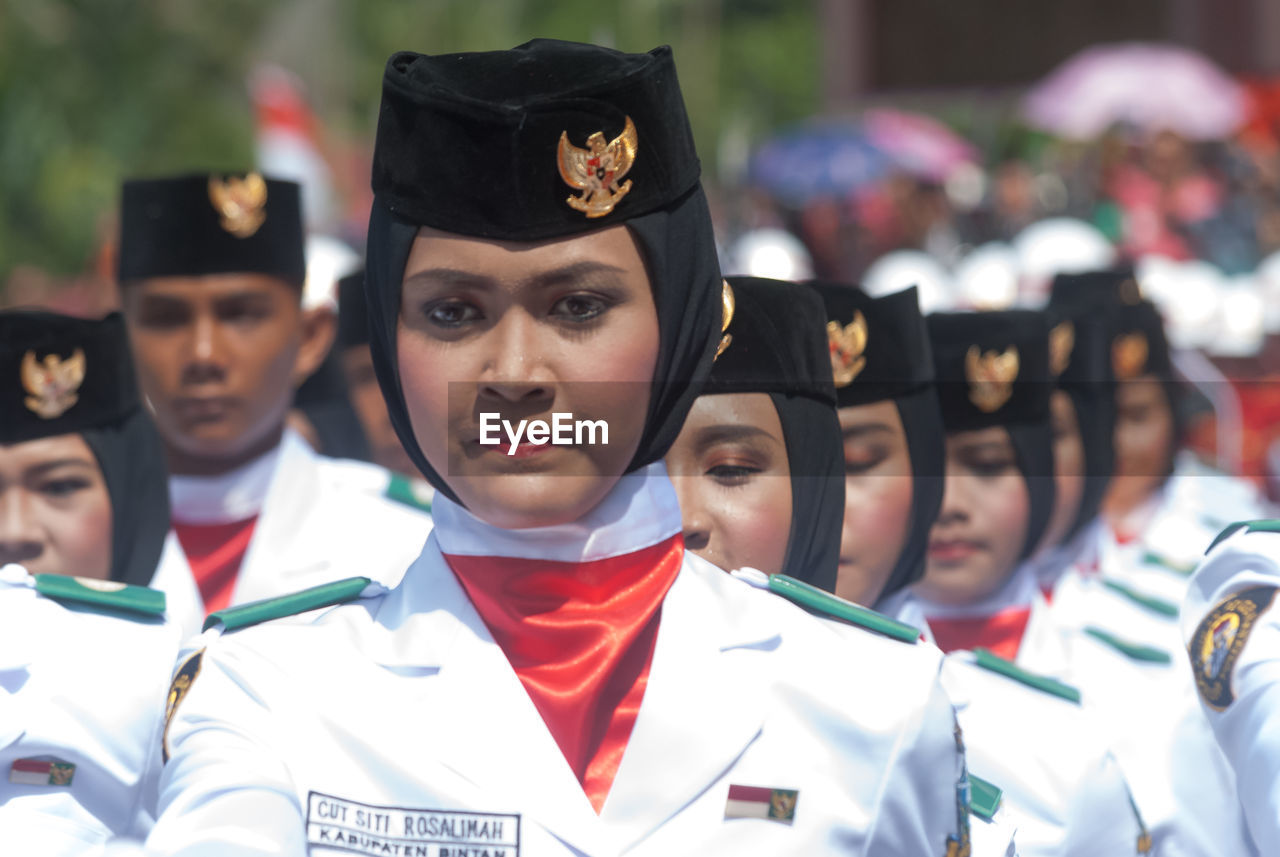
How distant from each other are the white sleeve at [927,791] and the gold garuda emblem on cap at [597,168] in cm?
71

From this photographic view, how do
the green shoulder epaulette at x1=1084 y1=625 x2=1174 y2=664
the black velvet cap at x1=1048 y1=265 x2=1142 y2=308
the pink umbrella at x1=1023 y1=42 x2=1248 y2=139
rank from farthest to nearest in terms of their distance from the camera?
the pink umbrella at x1=1023 y1=42 x2=1248 y2=139 → the black velvet cap at x1=1048 y1=265 x2=1142 y2=308 → the green shoulder epaulette at x1=1084 y1=625 x2=1174 y2=664

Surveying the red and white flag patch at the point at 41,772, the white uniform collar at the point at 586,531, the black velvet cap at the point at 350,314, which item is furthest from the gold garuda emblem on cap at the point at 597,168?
the black velvet cap at the point at 350,314

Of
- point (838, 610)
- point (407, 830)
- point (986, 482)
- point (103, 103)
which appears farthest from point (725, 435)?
point (103, 103)

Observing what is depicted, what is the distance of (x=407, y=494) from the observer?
4.80m

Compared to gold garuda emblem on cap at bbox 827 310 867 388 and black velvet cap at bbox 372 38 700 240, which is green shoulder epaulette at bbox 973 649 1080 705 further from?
black velvet cap at bbox 372 38 700 240

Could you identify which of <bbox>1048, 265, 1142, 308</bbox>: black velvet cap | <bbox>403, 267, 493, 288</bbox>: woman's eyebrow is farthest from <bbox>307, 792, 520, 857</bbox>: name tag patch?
<bbox>1048, 265, 1142, 308</bbox>: black velvet cap

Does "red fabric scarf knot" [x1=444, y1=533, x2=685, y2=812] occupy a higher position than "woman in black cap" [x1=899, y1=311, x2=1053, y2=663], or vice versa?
"woman in black cap" [x1=899, y1=311, x2=1053, y2=663]

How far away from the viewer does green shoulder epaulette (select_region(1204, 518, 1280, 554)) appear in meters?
2.89

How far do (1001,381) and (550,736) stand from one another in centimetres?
226

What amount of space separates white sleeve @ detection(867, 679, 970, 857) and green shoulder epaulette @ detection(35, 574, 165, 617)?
132cm

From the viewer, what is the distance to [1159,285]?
10617 millimetres

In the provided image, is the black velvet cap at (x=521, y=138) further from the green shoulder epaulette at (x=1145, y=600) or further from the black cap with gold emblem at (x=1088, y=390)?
the green shoulder epaulette at (x=1145, y=600)

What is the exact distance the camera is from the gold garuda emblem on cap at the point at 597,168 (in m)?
2.12

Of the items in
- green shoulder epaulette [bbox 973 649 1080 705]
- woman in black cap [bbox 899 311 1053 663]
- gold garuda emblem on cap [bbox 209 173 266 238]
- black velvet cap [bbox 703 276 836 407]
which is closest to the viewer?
black velvet cap [bbox 703 276 836 407]
